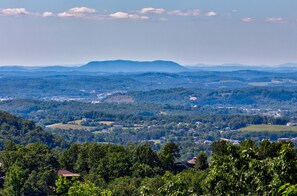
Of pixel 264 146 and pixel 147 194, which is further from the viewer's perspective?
pixel 264 146

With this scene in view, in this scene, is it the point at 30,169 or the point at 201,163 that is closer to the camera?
the point at 30,169

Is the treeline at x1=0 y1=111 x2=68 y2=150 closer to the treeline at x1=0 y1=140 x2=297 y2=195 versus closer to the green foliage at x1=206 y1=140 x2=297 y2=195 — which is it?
the treeline at x1=0 y1=140 x2=297 y2=195

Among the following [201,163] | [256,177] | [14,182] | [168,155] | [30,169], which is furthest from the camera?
[168,155]

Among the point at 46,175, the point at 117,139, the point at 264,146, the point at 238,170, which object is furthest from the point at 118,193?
the point at 117,139

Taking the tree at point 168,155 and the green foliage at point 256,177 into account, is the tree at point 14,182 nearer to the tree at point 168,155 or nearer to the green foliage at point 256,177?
the tree at point 168,155

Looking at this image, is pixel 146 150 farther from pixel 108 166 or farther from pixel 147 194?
pixel 147 194

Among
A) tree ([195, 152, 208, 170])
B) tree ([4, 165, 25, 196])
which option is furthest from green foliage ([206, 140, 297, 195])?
tree ([195, 152, 208, 170])

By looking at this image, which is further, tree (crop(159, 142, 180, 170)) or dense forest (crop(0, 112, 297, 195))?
tree (crop(159, 142, 180, 170))

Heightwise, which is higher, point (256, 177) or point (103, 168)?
point (256, 177)

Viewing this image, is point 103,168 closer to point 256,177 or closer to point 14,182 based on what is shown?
point 14,182

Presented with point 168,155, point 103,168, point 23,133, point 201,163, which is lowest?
point 23,133

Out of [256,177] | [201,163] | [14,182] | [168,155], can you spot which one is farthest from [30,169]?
[256,177]
